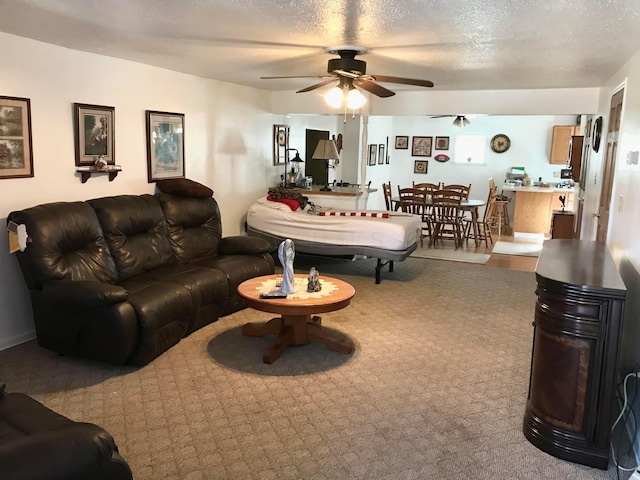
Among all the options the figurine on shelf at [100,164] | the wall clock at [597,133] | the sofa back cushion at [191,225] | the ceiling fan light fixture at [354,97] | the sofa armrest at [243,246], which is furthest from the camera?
the wall clock at [597,133]

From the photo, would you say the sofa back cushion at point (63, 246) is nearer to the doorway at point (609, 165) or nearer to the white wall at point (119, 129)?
the white wall at point (119, 129)

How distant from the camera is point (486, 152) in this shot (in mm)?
10812

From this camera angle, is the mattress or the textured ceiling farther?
the mattress

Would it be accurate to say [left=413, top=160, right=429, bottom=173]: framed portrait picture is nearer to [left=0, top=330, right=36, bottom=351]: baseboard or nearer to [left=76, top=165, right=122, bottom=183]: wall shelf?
[left=76, top=165, right=122, bottom=183]: wall shelf

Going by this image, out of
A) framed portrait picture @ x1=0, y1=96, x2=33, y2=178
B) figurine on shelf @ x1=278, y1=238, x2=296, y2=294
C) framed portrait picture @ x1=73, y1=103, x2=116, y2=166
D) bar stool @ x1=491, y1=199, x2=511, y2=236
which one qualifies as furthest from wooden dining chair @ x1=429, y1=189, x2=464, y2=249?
framed portrait picture @ x1=0, y1=96, x2=33, y2=178

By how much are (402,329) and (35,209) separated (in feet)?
9.41

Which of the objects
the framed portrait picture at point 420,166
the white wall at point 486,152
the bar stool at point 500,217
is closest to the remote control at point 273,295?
the white wall at point 486,152

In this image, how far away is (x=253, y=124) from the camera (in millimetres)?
6605

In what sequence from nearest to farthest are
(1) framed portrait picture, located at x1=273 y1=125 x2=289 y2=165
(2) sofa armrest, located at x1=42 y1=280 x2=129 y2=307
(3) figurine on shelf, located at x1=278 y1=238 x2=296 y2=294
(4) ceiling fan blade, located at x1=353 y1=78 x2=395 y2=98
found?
(2) sofa armrest, located at x1=42 y1=280 x2=129 y2=307, (3) figurine on shelf, located at x1=278 y1=238 x2=296 y2=294, (4) ceiling fan blade, located at x1=353 y1=78 x2=395 y2=98, (1) framed portrait picture, located at x1=273 y1=125 x2=289 y2=165

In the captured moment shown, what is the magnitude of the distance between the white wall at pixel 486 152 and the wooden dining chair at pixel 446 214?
6.13ft

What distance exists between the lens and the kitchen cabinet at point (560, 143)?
10031 mm

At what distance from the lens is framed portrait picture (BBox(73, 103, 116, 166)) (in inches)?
166

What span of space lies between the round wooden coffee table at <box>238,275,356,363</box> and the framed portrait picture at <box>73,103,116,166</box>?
168 centimetres

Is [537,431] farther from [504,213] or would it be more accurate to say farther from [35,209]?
[504,213]
